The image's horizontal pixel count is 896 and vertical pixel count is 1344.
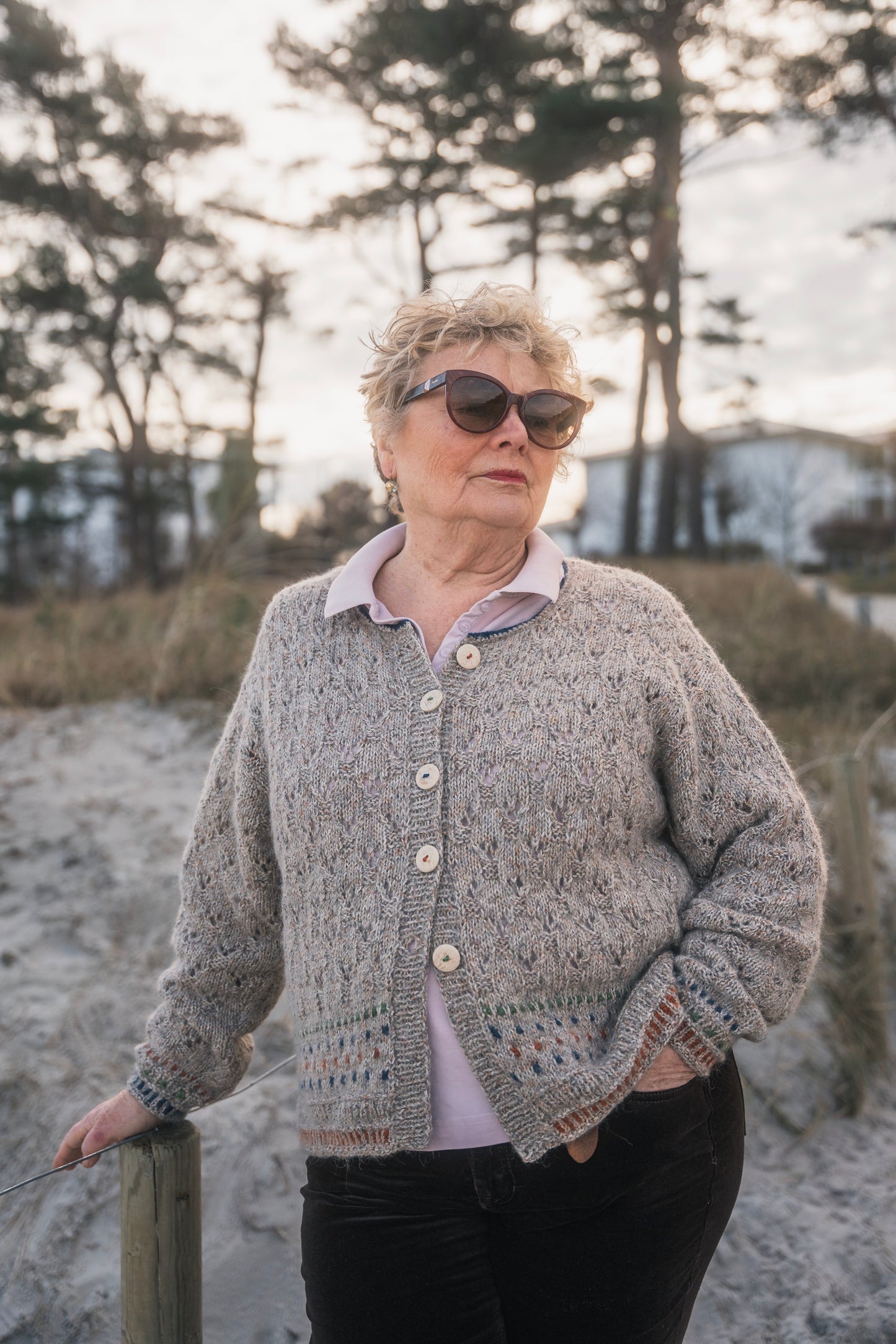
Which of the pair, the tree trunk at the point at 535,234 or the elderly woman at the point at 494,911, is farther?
the tree trunk at the point at 535,234

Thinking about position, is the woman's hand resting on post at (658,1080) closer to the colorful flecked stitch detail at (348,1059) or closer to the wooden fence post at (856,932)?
the colorful flecked stitch detail at (348,1059)

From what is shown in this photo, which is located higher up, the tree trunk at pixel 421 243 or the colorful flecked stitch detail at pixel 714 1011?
the tree trunk at pixel 421 243

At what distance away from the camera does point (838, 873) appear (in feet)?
11.1

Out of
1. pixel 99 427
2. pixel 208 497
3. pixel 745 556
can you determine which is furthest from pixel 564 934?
pixel 745 556

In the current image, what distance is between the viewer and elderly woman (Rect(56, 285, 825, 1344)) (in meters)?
1.46

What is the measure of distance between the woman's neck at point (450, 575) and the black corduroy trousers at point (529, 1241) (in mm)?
841

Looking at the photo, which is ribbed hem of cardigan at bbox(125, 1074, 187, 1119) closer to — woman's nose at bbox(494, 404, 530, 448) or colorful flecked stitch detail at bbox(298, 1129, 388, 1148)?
colorful flecked stitch detail at bbox(298, 1129, 388, 1148)

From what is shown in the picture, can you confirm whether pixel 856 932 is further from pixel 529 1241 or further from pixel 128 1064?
pixel 128 1064

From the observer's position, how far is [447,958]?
146cm

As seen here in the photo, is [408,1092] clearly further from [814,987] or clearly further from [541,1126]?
[814,987]

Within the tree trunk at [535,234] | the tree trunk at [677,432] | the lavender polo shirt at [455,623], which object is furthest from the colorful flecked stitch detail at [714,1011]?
the tree trunk at [677,432]

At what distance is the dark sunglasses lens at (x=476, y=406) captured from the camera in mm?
1718

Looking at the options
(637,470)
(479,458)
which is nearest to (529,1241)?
(479,458)

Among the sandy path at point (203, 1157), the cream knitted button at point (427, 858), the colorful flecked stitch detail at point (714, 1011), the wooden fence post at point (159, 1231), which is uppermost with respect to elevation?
the cream knitted button at point (427, 858)
